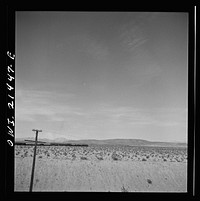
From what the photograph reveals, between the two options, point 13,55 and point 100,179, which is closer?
point 13,55

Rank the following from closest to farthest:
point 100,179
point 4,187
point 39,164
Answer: point 4,187 → point 100,179 → point 39,164

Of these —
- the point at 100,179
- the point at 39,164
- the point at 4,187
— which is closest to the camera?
the point at 4,187
